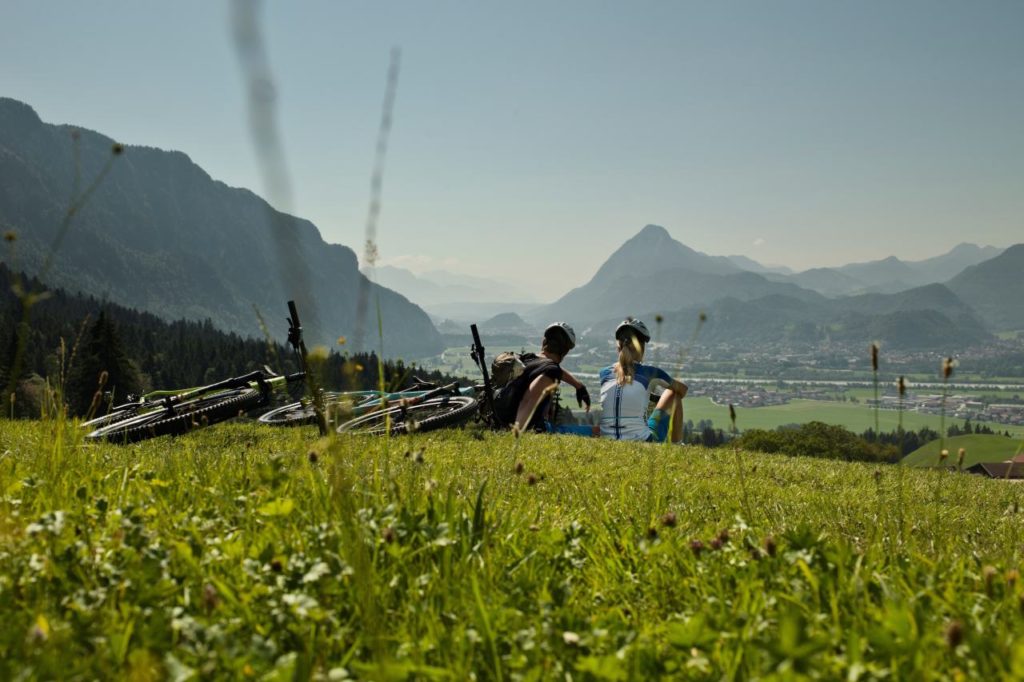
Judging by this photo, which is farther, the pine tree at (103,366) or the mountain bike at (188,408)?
the pine tree at (103,366)

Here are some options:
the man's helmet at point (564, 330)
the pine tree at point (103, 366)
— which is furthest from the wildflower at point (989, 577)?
the pine tree at point (103, 366)

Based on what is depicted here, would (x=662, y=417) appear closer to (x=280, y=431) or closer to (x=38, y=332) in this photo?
(x=280, y=431)

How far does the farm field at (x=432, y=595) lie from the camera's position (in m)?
1.98

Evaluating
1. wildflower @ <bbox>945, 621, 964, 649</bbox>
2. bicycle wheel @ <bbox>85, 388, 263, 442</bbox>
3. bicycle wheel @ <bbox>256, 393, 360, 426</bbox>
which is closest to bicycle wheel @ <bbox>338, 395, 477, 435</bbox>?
bicycle wheel @ <bbox>256, 393, 360, 426</bbox>

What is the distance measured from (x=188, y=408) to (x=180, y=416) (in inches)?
11.8

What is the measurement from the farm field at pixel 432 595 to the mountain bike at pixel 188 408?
20.9 ft

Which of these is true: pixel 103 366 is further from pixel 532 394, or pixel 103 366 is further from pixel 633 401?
pixel 633 401

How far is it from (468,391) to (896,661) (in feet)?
47.2

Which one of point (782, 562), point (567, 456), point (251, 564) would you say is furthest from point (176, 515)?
point (567, 456)

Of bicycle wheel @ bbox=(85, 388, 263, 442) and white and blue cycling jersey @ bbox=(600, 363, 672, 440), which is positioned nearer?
bicycle wheel @ bbox=(85, 388, 263, 442)

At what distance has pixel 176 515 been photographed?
3.37 metres

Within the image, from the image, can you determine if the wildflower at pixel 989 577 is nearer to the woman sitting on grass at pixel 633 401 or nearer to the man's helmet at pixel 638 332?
the man's helmet at pixel 638 332

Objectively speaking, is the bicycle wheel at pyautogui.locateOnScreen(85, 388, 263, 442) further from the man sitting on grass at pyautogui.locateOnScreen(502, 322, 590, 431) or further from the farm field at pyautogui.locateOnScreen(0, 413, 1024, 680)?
the farm field at pyautogui.locateOnScreen(0, 413, 1024, 680)

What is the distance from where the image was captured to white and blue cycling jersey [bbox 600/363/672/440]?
1302cm
